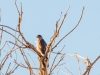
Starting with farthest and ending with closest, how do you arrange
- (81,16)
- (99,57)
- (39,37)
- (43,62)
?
(39,37) < (43,62) < (81,16) < (99,57)

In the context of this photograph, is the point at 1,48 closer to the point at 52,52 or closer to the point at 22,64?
the point at 22,64

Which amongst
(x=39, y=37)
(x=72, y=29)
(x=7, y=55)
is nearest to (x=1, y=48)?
(x=7, y=55)

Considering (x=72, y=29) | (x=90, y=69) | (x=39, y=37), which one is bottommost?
(x=90, y=69)

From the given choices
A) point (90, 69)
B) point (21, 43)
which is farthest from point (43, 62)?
point (90, 69)

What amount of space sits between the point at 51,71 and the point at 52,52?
27 centimetres

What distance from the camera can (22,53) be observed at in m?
2.58

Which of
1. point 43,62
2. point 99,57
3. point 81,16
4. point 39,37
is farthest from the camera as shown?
point 39,37

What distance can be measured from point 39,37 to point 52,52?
5.06 meters

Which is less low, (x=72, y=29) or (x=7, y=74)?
(x=72, y=29)

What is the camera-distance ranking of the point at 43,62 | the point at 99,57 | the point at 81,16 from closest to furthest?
the point at 99,57, the point at 81,16, the point at 43,62

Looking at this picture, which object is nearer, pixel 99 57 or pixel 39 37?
pixel 99 57

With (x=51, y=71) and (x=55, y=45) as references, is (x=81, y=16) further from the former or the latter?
(x=51, y=71)

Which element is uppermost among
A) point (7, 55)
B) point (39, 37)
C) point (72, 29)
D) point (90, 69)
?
point (39, 37)

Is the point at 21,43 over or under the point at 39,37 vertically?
under
